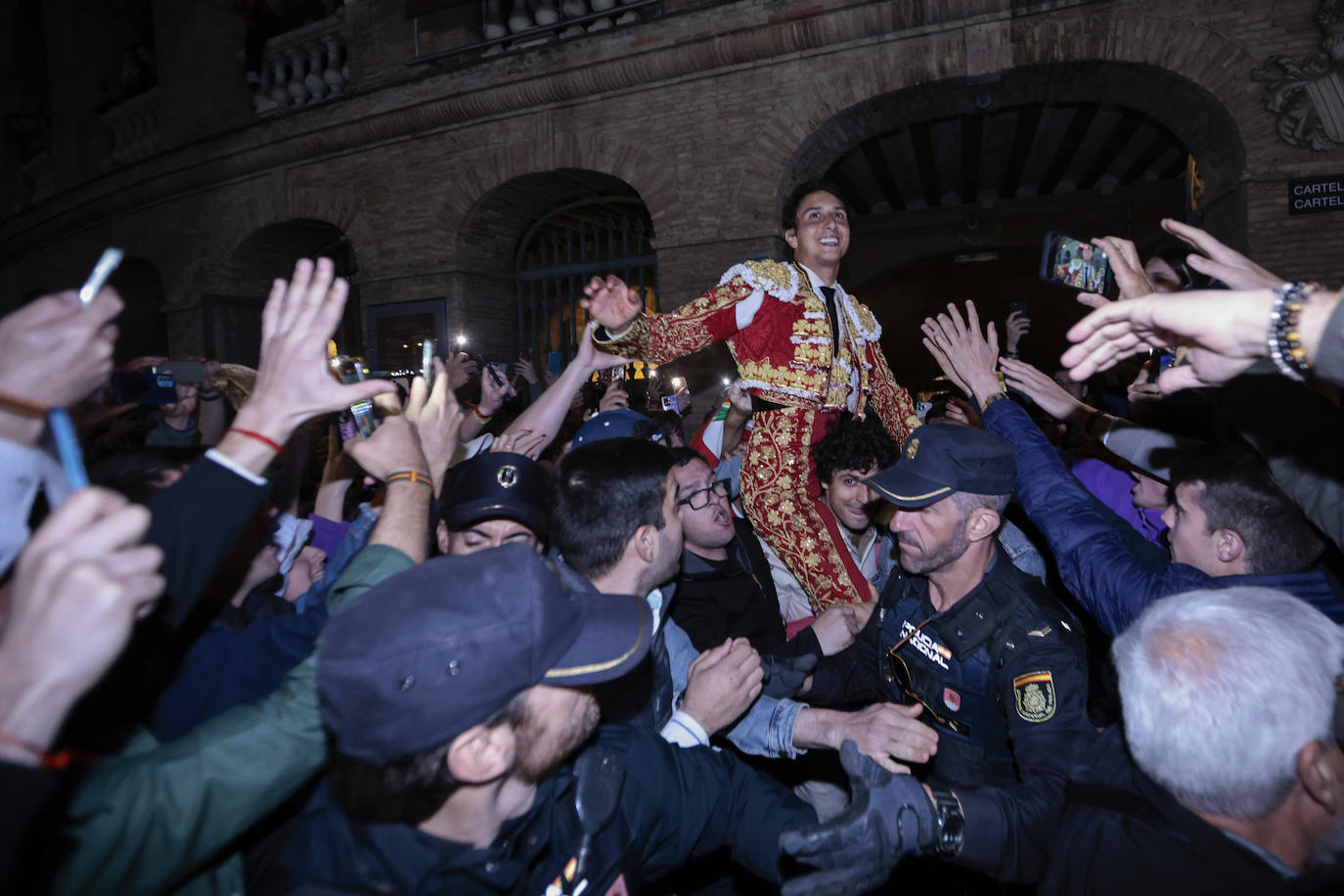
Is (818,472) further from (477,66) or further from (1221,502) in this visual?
(477,66)

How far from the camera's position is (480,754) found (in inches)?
50.8

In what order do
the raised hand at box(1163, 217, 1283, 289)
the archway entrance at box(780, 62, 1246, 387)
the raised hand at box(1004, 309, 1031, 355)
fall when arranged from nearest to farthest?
the raised hand at box(1163, 217, 1283, 289), the raised hand at box(1004, 309, 1031, 355), the archway entrance at box(780, 62, 1246, 387)

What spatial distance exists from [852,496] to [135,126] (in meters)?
13.8

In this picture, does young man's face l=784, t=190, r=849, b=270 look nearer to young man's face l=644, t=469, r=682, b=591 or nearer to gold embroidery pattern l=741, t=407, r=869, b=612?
gold embroidery pattern l=741, t=407, r=869, b=612

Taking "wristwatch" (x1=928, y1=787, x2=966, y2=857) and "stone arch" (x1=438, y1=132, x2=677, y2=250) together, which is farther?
"stone arch" (x1=438, y1=132, x2=677, y2=250)

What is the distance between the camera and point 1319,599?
202 centimetres

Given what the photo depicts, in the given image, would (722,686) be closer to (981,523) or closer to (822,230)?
(981,523)

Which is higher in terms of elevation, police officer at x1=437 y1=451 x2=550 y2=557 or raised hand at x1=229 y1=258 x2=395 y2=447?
raised hand at x1=229 y1=258 x2=395 y2=447

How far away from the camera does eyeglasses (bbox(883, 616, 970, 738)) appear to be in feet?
7.43

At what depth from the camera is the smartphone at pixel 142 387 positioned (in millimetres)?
2145

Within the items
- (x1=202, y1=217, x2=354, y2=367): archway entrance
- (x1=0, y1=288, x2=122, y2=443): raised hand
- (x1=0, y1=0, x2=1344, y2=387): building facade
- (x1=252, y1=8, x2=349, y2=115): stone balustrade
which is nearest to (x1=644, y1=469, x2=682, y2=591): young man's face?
(x1=0, y1=288, x2=122, y2=443): raised hand

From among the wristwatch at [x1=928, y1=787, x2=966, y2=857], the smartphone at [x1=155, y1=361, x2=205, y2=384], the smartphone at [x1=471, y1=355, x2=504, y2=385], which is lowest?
the wristwatch at [x1=928, y1=787, x2=966, y2=857]

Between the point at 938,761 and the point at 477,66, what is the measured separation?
29.3 feet

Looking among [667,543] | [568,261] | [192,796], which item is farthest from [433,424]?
[568,261]
